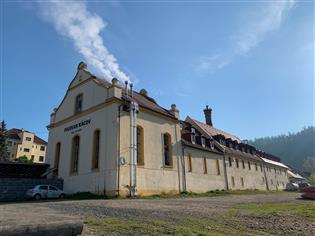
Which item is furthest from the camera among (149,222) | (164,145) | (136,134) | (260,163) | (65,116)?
(260,163)

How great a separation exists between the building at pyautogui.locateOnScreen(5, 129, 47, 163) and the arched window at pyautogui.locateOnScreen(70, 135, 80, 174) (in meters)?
47.4

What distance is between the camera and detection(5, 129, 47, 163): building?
68.1m

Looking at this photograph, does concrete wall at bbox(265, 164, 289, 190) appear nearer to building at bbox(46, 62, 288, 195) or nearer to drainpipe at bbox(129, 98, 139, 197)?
building at bbox(46, 62, 288, 195)

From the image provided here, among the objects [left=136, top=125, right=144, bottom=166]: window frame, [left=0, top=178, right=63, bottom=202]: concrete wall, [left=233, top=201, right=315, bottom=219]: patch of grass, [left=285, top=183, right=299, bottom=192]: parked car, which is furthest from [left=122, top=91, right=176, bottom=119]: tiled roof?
[left=285, top=183, right=299, bottom=192]: parked car

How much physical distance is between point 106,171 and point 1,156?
3447 centimetres

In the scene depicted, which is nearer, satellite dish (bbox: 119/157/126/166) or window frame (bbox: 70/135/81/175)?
satellite dish (bbox: 119/157/126/166)

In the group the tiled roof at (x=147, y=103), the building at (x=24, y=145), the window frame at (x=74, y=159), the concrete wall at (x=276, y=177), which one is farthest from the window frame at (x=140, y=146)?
the building at (x=24, y=145)

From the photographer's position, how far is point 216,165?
1405 inches

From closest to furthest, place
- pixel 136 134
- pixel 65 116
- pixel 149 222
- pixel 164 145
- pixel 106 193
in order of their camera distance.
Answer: pixel 149 222
pixel 106 193
pixel 136 134
pixel 164 145
pixel 65 116

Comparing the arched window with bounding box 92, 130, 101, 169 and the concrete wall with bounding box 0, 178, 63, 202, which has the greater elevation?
the arched window with bounding box 92, 130, 101, 169

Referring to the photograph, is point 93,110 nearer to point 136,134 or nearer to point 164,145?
point 136,134

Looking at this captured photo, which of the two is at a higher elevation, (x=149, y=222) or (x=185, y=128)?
(x=185, y=128)

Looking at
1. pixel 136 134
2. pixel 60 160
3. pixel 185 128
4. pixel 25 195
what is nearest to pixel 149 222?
pixel 136 134

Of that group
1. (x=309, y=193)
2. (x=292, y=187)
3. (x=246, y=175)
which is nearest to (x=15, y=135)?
(x=246, y=175)
